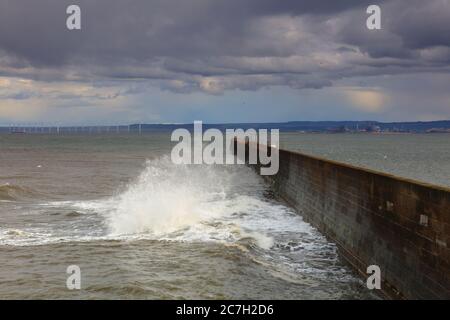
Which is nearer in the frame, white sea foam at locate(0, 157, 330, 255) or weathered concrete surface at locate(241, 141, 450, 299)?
weathered concrete surface at locate(241, 141, 450, 299)

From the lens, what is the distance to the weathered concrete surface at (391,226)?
8.40 meters

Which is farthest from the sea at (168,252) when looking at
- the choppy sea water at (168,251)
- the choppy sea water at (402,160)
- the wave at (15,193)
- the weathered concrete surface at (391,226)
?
the choppy sea water at (402,160)

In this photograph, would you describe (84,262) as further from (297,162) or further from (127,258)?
(297,162)

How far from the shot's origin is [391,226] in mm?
10438

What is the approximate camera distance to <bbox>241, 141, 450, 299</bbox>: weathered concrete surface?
840 centimetres

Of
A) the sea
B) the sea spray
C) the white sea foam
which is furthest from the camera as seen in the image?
the sea spray

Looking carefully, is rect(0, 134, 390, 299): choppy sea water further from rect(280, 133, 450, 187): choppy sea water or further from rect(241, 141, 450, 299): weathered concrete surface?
rect(280, 133, 450, 187): choppy sea water

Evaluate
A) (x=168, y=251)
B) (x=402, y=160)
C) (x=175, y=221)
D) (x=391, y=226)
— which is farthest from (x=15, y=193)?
(x=402, y=160)

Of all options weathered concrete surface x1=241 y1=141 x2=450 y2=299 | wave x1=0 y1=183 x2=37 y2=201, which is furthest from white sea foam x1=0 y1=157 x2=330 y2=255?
wave x1=0 y1=183 x2=37 y2=201

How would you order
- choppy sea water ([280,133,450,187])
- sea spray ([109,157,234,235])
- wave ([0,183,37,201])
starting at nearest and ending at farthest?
sea spray ([109,157,234,235]), wave ([0,183,37,201]), choppy sea water ([280,133,450,187])

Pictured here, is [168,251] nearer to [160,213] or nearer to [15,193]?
Result: [160,213]

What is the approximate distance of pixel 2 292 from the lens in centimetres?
1038

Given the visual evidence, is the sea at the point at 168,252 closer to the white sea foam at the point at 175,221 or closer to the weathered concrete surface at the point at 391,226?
the white sea foam at the point at 175,221
